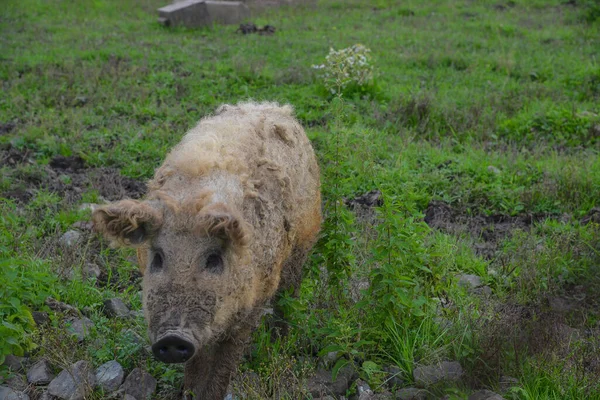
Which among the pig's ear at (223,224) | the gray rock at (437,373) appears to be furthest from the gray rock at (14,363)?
the gray rock at (437,373)

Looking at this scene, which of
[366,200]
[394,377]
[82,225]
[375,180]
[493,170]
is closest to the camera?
[394,377]

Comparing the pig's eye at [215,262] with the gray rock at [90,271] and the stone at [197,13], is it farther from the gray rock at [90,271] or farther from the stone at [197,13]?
the stone at [197,13]

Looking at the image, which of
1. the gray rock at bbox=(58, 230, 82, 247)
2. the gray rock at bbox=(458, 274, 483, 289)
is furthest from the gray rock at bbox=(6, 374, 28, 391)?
the gray rock at bbox=(458, 274, 483, 289)

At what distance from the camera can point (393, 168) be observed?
7.75 metres

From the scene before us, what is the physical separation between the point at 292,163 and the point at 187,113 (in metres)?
4.80

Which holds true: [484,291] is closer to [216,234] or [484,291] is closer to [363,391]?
[363,391]

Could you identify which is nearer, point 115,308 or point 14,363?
point 14,363

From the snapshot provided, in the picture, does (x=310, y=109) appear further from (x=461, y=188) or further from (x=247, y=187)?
(x=247, y=187)

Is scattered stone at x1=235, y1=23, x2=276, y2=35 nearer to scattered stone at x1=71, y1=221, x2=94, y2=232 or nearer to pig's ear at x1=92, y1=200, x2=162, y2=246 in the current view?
scattered stone at x1=71, y1=221, x2=94, y2=232

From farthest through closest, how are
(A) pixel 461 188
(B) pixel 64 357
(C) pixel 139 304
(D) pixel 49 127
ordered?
1. (D) pixel 49 127
2. (A) pixel 461 188
3. (C) pixel 139 304
4. (B) pixel 64 357

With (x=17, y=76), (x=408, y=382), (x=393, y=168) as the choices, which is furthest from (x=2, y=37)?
(x=408, y=382)

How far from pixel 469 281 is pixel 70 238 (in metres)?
3.35

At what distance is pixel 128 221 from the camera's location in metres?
3.84

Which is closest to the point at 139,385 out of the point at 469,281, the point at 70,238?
the point at 70,238
